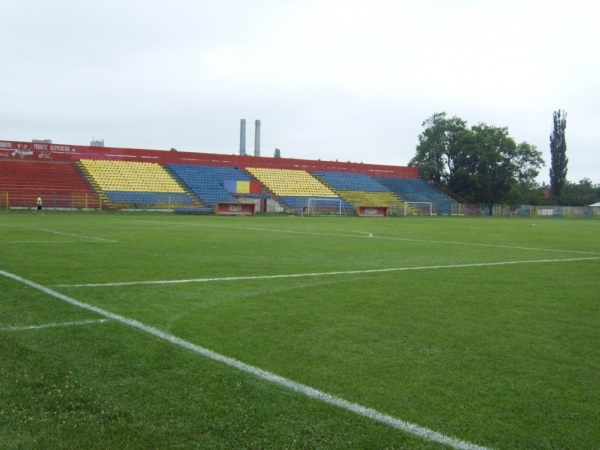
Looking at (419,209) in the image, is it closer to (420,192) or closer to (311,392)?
(420,192)

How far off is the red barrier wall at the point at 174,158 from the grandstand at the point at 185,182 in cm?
8

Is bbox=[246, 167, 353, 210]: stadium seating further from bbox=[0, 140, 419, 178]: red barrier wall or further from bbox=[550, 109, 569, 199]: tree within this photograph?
bbox=[550, 109, 569, 199]: tree

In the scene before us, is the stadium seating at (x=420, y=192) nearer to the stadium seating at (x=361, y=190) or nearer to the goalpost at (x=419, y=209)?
the goalpost at (x=419, y=209)

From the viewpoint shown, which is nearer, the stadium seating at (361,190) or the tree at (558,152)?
the stadium seating at (361,190)

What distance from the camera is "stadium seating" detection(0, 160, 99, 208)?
4684 cm

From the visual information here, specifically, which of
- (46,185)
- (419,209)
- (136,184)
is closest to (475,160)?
(419,209)

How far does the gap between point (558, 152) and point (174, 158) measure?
200 ft

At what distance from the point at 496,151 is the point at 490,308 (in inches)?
2770

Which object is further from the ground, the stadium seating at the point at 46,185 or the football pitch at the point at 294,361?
the stadium seating at the point at 46,185

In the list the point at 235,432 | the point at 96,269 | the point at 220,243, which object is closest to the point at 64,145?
the point at 220,243

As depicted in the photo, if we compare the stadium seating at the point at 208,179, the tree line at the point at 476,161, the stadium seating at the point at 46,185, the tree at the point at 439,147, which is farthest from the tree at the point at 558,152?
the stadium seating at the point at 46,185

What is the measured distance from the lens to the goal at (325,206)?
187 ft

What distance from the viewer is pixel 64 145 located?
55438 millimetres

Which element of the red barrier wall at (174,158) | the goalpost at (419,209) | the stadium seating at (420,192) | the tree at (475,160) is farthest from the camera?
the tree at (475,160)
